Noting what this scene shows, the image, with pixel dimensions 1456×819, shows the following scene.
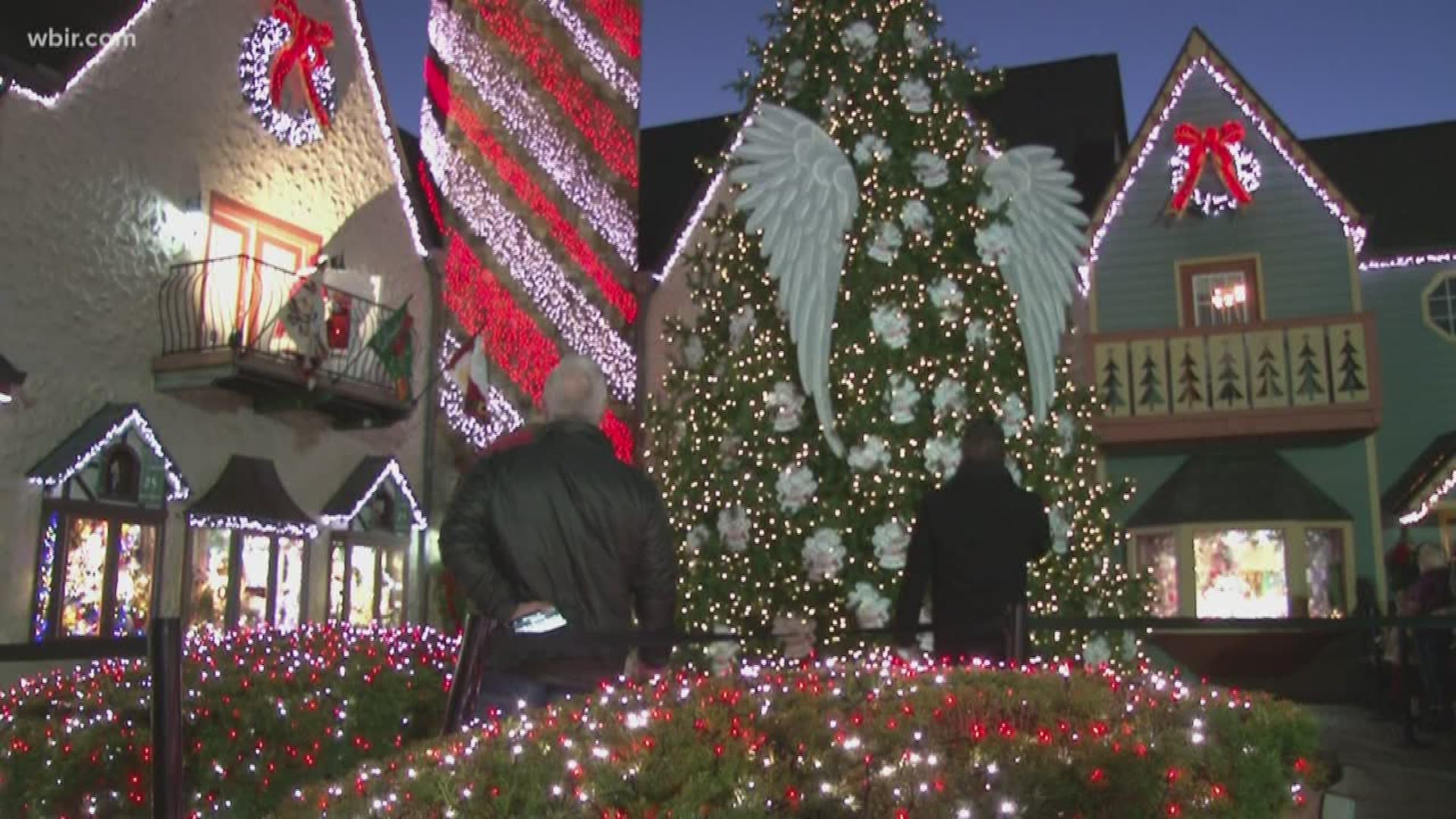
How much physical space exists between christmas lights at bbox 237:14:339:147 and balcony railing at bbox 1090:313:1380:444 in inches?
367

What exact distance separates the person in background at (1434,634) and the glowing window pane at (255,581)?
10006 mm

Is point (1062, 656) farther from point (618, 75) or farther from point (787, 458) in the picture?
point (618, 75)

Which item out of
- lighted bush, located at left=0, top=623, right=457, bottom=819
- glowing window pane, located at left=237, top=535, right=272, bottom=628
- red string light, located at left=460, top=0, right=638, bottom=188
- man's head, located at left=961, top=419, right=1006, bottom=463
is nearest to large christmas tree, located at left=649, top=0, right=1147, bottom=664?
man's head, located at left=961, top=419, right=1006, bottom=463

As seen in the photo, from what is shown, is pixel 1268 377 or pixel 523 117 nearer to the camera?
pixel 1268 377

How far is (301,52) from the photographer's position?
47.1 feet

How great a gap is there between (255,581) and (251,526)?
22.1 inches

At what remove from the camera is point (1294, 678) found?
1594 cm

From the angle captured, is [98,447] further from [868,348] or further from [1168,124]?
[1168,124]

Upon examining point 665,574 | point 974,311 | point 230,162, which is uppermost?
point 230,162

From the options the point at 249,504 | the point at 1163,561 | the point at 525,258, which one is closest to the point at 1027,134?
the point at 1163,561

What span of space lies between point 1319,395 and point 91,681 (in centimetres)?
1387

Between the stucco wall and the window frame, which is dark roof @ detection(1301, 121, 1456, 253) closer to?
the window frame

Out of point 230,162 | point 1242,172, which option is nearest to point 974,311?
point 230,162

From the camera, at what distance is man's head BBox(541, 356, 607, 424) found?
4.20 m
